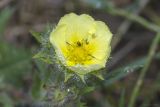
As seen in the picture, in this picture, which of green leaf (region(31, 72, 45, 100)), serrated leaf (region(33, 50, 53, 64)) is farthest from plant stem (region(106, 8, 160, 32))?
serrated leaf (region(33, 50, 53, 64))

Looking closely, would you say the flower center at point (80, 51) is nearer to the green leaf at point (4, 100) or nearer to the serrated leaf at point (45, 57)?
the serrated leaf at point (45, 57)

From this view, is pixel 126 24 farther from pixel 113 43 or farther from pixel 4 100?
pixel 4 100

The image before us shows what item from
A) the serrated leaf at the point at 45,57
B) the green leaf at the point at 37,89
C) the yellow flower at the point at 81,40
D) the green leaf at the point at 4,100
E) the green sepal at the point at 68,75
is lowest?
the green leaf at the point at 4,100

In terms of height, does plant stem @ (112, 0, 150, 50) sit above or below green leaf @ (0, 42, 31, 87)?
above

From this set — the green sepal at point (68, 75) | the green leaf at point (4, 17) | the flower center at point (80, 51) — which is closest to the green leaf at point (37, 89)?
the flower center at point (80, 51)

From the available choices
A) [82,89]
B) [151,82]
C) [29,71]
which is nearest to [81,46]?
[82,89]

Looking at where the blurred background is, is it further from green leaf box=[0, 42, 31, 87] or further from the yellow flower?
the yellow flower

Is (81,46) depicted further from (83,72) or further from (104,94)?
(104,94)

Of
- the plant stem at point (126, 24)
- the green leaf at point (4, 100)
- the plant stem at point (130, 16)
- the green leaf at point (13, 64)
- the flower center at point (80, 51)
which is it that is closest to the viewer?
the flower center at point (80, 51)
